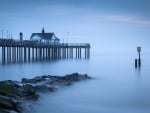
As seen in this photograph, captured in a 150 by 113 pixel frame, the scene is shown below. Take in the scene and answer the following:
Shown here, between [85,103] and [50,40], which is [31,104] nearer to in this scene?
[85,103]

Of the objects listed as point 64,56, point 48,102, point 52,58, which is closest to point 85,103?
point 48,102

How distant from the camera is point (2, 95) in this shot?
14.0m

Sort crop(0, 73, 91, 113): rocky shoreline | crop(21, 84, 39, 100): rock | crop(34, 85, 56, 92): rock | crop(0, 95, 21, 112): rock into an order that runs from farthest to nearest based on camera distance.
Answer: crop(34, 85, 56, 92): rock
crop(21, 84, 39, 100): rock
crop(0, 73, 91, 113): rocky shoreline
crop(0, 95, 21, 112): rock

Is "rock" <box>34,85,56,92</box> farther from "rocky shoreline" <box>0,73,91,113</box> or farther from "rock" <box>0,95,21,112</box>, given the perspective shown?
"rock" <box>0,95,21,112</box>

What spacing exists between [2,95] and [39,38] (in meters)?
55.9

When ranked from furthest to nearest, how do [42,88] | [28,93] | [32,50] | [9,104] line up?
[32,50], [42,88], [28,93], [9,104]

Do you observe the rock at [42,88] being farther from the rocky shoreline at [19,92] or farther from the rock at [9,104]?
the rock at [9,104]

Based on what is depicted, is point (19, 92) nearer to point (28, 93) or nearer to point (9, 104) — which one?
point (28, 93)

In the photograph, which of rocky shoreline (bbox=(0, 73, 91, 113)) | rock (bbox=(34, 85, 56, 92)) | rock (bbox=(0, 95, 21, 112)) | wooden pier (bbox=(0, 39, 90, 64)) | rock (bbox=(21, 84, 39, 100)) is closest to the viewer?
rock (bbox=(0, 95, 21, 112))

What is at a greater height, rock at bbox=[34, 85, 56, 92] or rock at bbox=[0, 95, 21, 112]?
rock at bbox=[0, 95, 21, 112]

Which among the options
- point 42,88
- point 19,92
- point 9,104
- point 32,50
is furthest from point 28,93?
point 32,50

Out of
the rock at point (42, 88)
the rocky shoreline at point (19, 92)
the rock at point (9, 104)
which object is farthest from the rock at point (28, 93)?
the rock at point (9, 104)

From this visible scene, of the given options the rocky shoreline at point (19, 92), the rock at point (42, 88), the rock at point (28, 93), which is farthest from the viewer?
the rock at point (42, 88)

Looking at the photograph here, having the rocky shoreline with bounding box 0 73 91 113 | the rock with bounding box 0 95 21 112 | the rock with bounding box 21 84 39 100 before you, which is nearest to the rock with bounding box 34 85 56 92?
the rocky shoreline with bounding box 0 73 91 113
